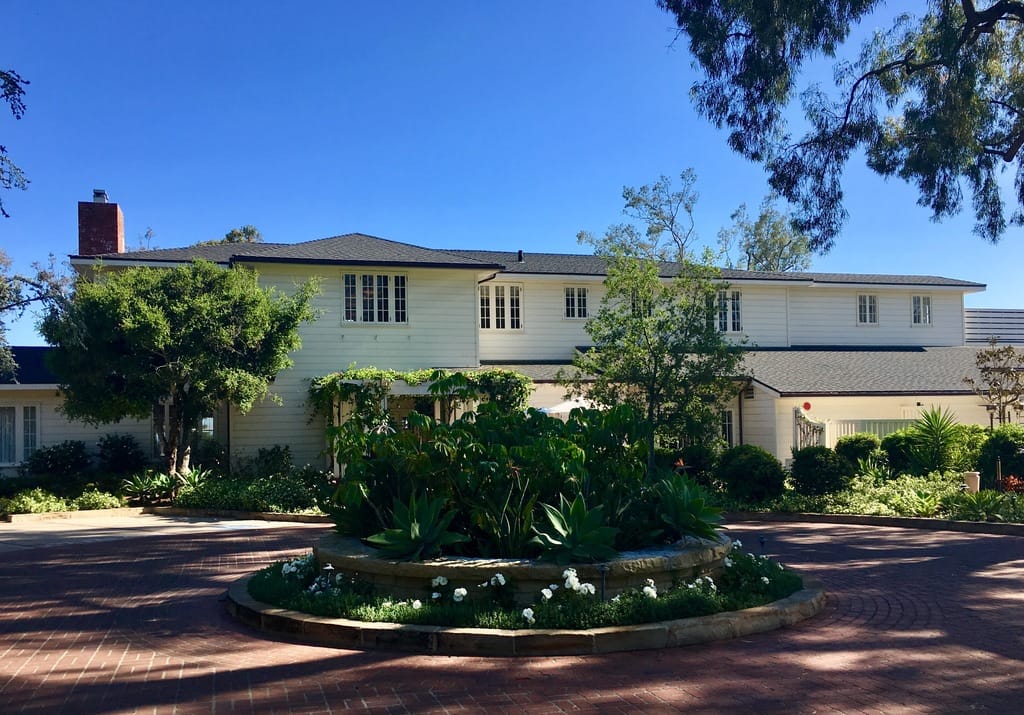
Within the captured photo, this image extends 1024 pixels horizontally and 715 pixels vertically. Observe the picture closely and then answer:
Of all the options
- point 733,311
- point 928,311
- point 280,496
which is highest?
point 928,311

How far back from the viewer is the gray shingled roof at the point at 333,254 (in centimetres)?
2191

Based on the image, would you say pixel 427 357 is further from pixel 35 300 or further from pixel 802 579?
pixel 802 579

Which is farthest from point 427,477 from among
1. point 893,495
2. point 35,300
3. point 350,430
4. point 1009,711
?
point 893,495

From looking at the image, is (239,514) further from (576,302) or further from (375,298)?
(576,302)

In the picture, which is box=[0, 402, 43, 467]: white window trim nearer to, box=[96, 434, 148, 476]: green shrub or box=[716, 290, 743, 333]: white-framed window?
box=[96, 434, 148, 476]: green shrub

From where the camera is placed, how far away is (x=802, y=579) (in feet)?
29.9

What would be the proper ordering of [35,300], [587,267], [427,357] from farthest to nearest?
[587,267], [427,357], [35,300]

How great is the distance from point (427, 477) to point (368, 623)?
170 centimetres

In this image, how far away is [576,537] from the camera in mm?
7477

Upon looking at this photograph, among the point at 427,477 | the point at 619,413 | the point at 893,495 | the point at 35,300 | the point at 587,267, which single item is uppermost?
the point at 587,267

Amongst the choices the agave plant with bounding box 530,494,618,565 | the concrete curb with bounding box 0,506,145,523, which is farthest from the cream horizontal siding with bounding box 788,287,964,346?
the agave plant with bounding box 530,494,618,565

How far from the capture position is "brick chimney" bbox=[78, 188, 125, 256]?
2478cm

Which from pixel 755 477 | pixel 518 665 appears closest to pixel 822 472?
pixel 755 477

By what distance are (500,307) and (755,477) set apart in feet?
33.5
